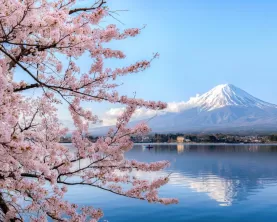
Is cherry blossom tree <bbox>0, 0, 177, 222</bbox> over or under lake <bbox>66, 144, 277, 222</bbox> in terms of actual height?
over

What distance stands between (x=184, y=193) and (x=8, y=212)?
26.7 m

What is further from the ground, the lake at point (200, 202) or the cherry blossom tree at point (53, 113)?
the cherry blossom tree at point (53, 113)

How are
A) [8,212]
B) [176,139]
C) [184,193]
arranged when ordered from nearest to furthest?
[8,212] → [184,193] → [176,139]

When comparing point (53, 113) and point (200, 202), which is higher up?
point (53, 113)

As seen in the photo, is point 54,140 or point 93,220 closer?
point 93,220

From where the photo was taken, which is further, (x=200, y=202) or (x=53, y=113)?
(x=200, y=202)

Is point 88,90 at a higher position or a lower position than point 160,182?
higher

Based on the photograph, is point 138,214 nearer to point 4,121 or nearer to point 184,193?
point 184,193

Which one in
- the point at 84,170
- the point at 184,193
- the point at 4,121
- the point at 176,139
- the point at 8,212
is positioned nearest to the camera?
the point at 4,121

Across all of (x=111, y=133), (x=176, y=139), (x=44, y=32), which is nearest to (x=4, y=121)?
(x=44, y=32)

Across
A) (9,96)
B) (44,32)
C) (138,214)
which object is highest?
(44,32)

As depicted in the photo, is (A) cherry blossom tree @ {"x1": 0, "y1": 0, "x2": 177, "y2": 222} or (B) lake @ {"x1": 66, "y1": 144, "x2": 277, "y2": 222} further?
(B) lake @ {"x1": 66, "y1": 144, "x2": 277, "y2": 222}

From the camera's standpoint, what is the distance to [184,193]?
96.6ft

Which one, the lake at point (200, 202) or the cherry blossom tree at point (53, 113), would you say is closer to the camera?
the cherry blossom tree at point (53, 113)
